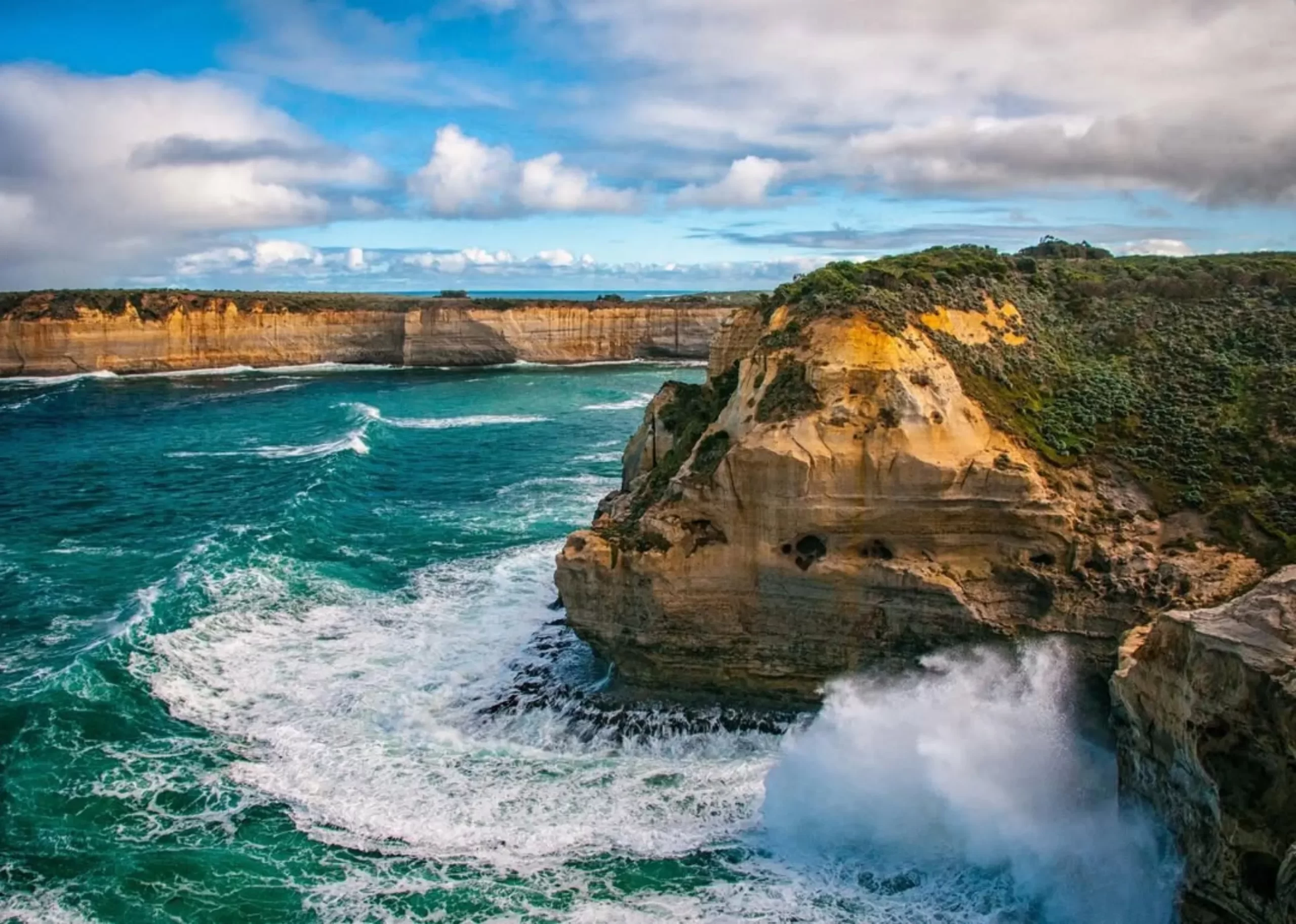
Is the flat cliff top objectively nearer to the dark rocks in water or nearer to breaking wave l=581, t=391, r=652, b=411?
breaking wave l=581, t=391, r=652, b=411

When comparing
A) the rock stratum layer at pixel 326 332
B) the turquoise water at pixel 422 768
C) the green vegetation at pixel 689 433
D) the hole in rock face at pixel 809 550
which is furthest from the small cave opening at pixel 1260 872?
the rock stratum layer at pixel 326 332

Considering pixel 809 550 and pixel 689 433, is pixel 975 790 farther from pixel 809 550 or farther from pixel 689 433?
pixel 689 433

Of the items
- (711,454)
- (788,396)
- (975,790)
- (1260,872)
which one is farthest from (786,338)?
(1260,872)

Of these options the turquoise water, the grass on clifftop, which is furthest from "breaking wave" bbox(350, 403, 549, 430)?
the grass on clifftop

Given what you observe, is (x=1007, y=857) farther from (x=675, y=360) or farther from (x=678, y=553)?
(x=675, y=360)

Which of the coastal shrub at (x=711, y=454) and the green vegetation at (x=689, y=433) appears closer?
the coastal shrub at (x=711, y=454)

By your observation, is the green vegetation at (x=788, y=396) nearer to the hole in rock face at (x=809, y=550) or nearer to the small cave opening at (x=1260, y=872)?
the hole in rock face at (x=809, y=550)

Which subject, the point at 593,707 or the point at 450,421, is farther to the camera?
the point at 450,421
